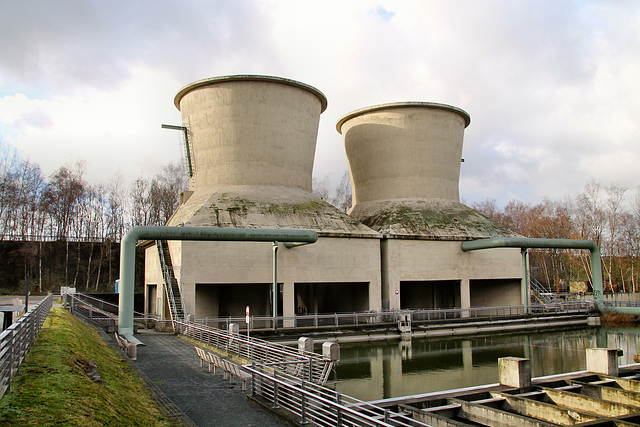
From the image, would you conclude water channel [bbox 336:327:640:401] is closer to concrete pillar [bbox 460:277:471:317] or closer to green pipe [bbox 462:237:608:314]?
concrete pillar [bbox 460:277:471:317]

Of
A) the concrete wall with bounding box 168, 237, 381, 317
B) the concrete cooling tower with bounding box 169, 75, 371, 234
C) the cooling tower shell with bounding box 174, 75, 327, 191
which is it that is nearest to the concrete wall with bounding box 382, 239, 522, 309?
the concrete wall with bounding box 168, 237, 381, 317

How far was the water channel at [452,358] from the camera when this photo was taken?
52.6 ft

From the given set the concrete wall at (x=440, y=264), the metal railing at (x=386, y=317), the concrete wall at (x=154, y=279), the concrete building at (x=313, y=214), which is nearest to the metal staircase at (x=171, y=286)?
the concrete building at (x=313, y=214)

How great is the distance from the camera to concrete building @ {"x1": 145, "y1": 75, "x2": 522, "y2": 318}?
26.5 meters

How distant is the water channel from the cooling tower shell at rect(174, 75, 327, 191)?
39.2ft

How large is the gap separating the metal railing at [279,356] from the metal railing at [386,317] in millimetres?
4594

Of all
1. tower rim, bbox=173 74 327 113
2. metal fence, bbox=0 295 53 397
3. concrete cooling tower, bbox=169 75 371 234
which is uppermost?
tower rim, bbox=173 74 327 113

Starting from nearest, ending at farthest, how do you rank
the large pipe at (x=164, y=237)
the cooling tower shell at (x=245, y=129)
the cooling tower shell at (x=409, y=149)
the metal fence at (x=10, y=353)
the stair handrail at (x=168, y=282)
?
the metal fence at (x=10, y=353), the large pipe at (x=164, y=237), the stair handrail at (x=168, y=282), the cooling tower shell at (x=245, y=129), the cooling tower shell at (x=409, y=149)

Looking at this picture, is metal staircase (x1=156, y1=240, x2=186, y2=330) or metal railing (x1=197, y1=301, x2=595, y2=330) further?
metal railing (x1=197, y1=301, x2=595, y2=330)

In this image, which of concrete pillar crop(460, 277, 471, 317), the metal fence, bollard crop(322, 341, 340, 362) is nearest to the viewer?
the metal fence

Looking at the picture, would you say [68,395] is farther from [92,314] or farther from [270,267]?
[92,314]

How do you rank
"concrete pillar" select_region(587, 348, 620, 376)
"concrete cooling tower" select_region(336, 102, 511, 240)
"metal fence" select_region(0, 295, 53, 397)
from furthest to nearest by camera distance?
"concrete cooling tower" select_region(336, 102, 511, 240) → "concrete pillar" select_region(587, 348, 620, 376) → "metal fence" select_region(0, 295, 53, 397)

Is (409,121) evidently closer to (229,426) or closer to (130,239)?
(130,239)

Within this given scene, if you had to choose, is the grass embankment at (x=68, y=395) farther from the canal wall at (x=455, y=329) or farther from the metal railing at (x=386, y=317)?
the canal wall at (x=455, y=329)
